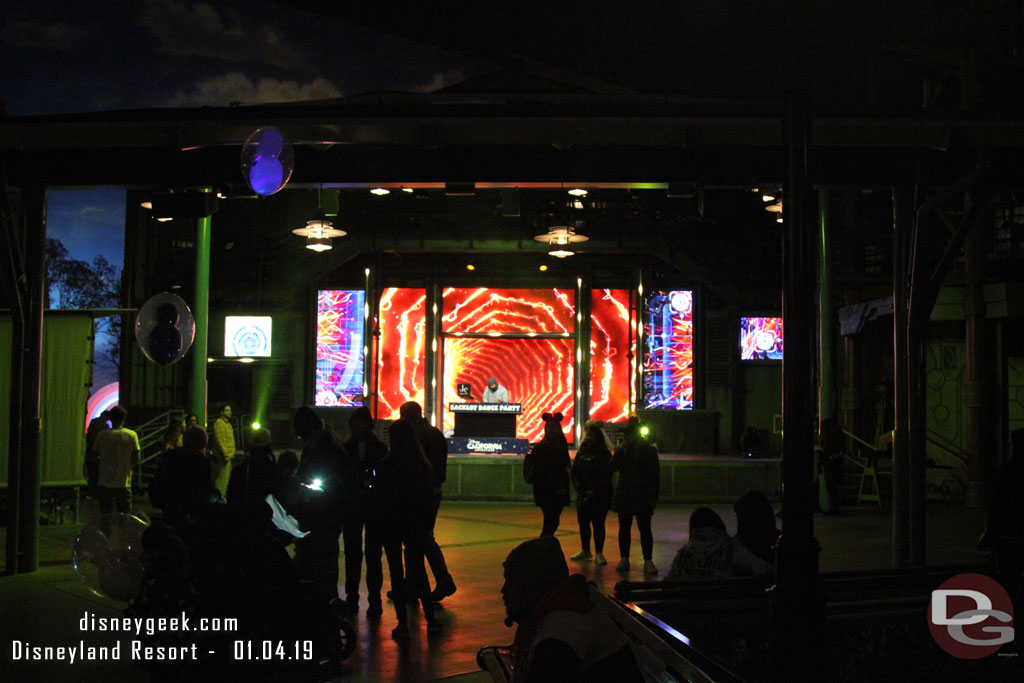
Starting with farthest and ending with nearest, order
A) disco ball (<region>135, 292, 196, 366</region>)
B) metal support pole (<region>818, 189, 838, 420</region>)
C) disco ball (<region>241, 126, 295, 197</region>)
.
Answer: metal support pole (<region>818, 189, 838, 420</region>) < disco ball (<region>135, 292, 196, 366</region>) < disco ball (<region>241, 126, 295, 197</region>)

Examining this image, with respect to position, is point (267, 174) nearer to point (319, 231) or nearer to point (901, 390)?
point (319, 231)

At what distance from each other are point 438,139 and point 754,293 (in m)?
15.0

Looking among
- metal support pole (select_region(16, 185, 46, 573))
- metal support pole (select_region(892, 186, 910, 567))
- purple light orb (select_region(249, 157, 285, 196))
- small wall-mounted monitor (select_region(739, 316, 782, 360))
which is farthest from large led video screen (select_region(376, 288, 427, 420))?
metal support pole (select_region(892, 186, 910, 567))

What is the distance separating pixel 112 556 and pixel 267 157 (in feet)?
11.9

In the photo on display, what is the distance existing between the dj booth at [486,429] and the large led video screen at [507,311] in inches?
143

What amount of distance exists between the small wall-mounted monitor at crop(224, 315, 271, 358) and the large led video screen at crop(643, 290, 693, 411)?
9.39 meters

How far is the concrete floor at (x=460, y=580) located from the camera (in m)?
6.17

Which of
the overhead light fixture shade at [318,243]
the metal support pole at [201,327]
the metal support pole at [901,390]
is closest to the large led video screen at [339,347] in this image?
the metal support pole at [201,327]

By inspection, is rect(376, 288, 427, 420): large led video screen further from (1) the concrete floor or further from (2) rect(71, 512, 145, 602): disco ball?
(2) rect(71, 512, 145, 602): disco ball

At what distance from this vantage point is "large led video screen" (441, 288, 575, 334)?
74.9 feet

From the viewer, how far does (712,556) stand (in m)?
5.70

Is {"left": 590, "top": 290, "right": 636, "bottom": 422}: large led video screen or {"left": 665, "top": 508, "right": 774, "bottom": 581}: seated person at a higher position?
{"left": 590, "top": 290, "right": 636, "bottom": 422}: large led video screen

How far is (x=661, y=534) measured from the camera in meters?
13.1

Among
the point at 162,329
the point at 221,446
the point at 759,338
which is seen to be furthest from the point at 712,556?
the point at 759,338
